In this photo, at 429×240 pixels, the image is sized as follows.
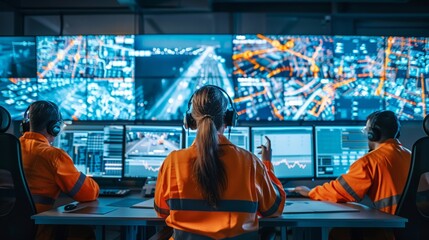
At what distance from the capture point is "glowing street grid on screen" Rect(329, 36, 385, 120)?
129 inches

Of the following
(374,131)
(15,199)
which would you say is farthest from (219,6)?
(15,199)

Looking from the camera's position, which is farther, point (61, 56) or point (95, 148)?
point (61, 56)

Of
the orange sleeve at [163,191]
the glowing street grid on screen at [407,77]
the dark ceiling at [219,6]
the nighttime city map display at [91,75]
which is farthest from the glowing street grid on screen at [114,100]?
the glowing street grid on screen at [407,77]

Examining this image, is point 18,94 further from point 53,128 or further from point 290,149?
point 290,149

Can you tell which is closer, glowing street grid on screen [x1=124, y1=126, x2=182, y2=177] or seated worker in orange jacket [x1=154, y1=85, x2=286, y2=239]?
seated worker in orange jacket [x1=154, y1=85, x2=286, y2=239]

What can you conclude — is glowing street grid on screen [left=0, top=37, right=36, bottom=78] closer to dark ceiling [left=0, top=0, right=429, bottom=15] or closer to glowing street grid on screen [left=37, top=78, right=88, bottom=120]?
glowing street grid on screen [left=37, top=78, right=88, bottom=120]

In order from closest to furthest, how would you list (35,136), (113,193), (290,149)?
(35,136)
(113,193)
(290,149)

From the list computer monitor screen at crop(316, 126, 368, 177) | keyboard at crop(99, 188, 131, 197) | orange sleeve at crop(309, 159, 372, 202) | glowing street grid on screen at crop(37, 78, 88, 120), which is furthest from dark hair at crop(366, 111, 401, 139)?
glowing street grid on screen at crop(37, 78, 88, 120)

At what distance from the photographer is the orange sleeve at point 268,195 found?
1.62 meters

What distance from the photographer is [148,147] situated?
2.80 m

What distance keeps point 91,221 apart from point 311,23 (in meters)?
2.81

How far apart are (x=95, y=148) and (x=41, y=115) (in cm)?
63

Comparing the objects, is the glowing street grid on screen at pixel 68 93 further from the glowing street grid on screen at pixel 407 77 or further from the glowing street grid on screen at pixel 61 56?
the glowing street grid on screen at pixel 407 77

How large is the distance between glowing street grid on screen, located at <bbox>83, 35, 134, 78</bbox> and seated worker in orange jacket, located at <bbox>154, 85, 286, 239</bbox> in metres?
1.83
